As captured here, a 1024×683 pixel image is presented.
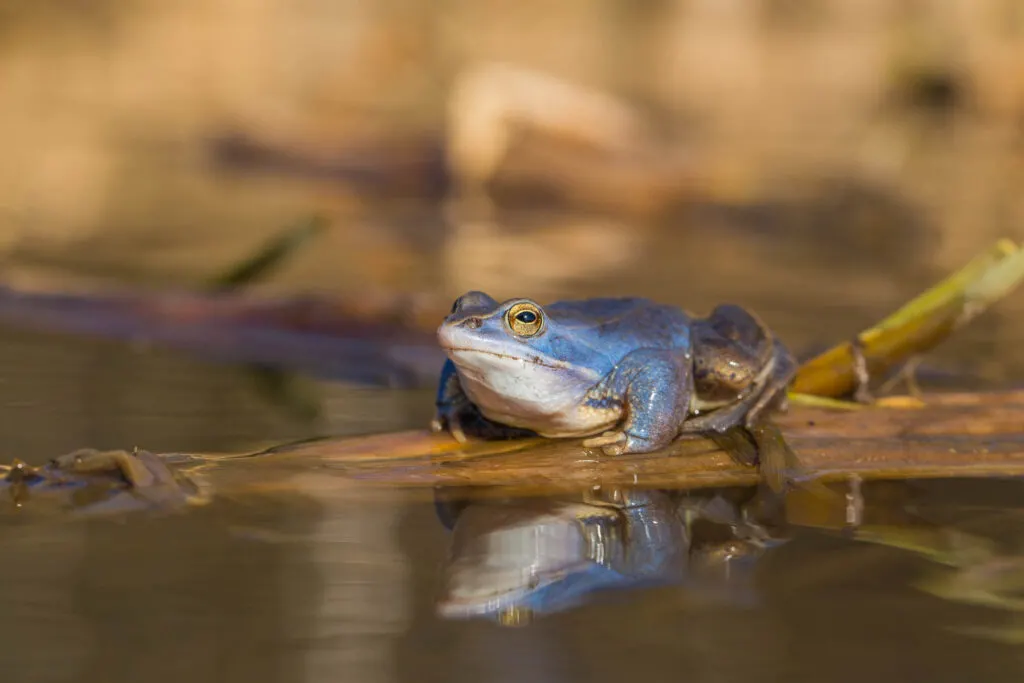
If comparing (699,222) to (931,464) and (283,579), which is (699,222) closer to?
(931,464)

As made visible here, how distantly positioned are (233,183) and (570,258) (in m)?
5.40

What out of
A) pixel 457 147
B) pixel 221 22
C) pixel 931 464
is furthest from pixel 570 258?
pixel 221 22

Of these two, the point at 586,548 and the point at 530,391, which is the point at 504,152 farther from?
the point at 586,548

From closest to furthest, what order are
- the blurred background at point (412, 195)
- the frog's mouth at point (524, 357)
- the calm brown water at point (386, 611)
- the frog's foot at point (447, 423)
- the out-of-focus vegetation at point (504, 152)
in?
1. the calm brown water at point (386, 611)
2. the blurred background at point (412, 195)
3. the frog's mouth at point (524, 357)
4. the frog's foot at point (447, 423)
5. the out-of-focus vegetation at point (504, 152)

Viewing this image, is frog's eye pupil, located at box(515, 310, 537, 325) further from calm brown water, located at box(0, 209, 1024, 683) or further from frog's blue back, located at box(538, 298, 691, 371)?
calm brown water, located at box(0, 209, 1024, 683)

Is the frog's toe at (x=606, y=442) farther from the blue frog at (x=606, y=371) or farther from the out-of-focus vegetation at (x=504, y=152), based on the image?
the out-of-focus vegetation at (x=504, y=152)

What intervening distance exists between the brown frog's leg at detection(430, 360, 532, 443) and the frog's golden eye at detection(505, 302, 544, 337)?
0.41 m

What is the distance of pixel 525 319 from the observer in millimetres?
3979

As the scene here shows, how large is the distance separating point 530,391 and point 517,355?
140 millimetres

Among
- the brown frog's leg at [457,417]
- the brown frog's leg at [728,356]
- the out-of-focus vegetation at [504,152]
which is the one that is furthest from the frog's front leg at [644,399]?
the out-of-focus vegetation at [504,152]

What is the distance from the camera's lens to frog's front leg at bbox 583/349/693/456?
4.11 m

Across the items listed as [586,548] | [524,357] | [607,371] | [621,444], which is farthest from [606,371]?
[586,548]

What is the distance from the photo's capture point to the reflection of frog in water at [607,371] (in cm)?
396

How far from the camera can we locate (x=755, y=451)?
13.9 feet
